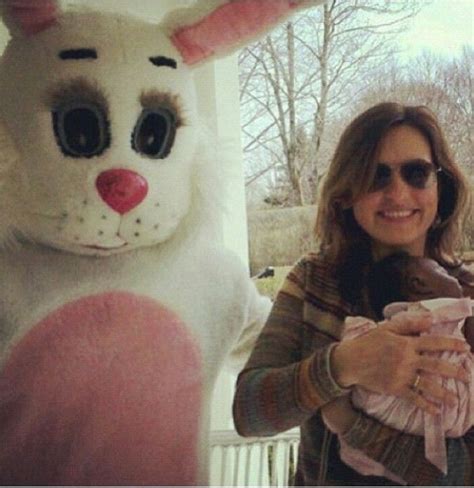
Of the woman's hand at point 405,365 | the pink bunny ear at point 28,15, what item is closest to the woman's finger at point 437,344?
the woman's hand at point 405,365

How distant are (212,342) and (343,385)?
147 millimetres

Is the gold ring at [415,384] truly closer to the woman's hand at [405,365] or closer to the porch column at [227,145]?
the woman's hand at [405,365]

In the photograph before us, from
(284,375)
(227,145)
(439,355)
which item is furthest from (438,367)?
(227,145)

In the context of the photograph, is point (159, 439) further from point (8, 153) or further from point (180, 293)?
point (8, 153)

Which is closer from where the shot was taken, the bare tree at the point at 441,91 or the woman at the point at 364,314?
the woman at the point at 364,314

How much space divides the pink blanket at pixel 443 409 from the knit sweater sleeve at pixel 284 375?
1.3 inches

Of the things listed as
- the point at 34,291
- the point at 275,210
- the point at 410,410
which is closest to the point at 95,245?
the point at 34,291

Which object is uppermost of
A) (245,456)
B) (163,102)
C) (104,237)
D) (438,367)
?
(163,102)

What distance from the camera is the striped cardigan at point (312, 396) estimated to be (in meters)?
0.59

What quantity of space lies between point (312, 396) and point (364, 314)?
0.30 feet

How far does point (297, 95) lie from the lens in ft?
2.30

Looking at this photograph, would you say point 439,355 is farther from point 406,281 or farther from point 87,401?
point 87,401

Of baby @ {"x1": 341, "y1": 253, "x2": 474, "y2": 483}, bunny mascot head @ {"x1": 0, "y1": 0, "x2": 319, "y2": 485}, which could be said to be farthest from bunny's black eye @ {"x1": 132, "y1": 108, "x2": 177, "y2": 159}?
baby @ {"x1": 341, "y1": 253, "x2": 474, "y2": 483}

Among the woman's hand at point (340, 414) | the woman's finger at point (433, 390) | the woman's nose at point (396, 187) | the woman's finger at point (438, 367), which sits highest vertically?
the woman's nose at point (396, 187)
